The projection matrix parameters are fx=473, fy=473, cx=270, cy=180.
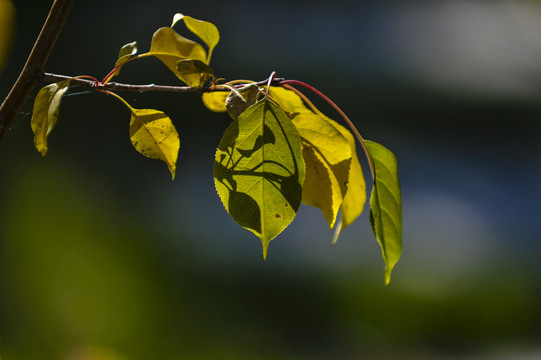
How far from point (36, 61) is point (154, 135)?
0.21 ft

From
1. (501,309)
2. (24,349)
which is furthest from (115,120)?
(501,309)

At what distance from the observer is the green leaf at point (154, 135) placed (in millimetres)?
239

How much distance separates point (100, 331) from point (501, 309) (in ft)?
4.24

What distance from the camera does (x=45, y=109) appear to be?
0.21m

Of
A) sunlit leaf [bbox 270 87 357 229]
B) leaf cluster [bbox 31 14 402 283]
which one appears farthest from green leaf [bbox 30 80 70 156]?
sunlit leaf [bbox 270 87 357 229]

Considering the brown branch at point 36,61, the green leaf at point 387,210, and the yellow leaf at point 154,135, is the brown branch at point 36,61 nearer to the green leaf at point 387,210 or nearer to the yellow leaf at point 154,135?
the yellow leaf at point 154,135

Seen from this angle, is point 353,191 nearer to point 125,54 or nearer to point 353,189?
point 353,189

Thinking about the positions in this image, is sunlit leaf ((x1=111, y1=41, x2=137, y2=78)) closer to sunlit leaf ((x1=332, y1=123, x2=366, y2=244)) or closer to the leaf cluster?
the leaf cluster

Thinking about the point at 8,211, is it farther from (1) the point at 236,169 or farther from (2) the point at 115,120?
(1) the point at 236,169

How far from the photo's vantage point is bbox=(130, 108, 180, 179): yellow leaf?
0.24 meters

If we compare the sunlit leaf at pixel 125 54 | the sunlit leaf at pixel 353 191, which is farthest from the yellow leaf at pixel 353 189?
the sunlit leaf at pixel 125 54

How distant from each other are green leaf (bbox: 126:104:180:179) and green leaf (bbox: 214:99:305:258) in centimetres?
4

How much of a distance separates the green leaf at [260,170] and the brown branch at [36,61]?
3.7 inches

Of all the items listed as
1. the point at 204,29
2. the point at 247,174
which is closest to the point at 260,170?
the point at 247,174
